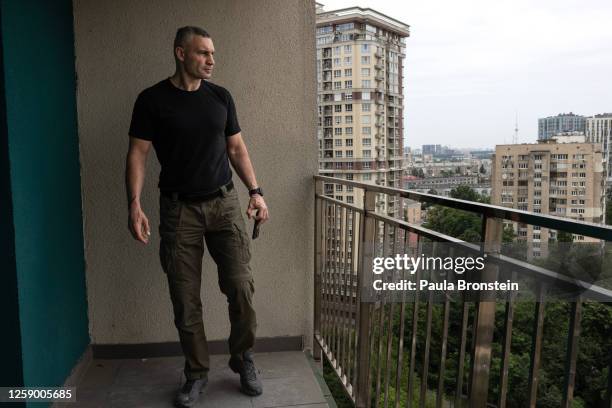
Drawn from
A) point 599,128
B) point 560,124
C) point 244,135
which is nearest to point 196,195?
point 244,135

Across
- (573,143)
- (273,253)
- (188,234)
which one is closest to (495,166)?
(573,143)

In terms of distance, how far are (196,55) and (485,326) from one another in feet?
5.34

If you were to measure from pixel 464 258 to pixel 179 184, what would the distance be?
4.52 feet

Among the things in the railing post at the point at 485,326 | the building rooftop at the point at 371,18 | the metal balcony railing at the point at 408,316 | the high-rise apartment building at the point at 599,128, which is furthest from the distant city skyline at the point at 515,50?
the railing post at the point at 485,326

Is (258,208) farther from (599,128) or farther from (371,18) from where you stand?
(371,18)

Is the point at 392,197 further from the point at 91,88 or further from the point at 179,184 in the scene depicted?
the point at 91,88

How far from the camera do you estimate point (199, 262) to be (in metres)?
2.32

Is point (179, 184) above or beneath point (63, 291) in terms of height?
above

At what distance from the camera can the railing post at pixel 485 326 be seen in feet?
3.76

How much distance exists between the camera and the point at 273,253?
2928 mm

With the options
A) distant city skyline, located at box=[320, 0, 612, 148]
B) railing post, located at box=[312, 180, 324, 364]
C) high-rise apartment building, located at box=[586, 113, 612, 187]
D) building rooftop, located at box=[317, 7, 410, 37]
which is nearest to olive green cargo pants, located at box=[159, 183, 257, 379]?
railing post, located at box=[312, 180, 324, 364]

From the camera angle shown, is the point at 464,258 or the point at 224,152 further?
the point at 224,152

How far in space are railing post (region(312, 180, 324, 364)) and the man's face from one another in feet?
3.24

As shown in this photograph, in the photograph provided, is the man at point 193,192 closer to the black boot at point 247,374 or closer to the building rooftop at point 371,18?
the black boot at point 247,374
